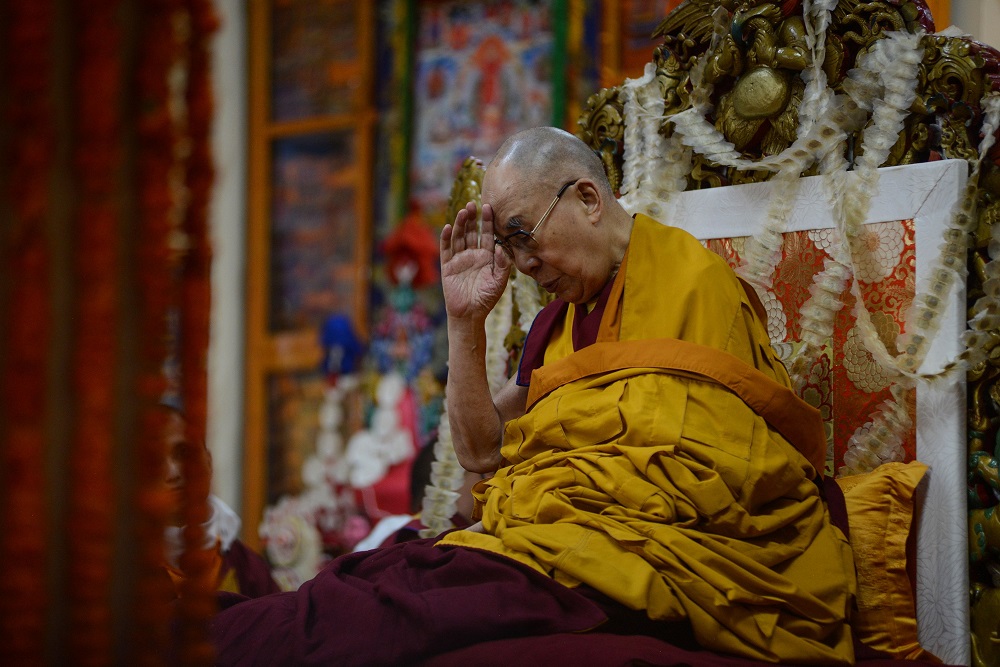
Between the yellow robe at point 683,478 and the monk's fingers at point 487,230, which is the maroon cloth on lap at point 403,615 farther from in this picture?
the monk's fingers at point 487,230

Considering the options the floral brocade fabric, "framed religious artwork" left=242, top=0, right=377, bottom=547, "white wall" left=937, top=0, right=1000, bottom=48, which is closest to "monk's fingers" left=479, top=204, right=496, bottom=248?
the floral brocade fabric

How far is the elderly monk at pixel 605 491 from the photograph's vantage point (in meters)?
1.56

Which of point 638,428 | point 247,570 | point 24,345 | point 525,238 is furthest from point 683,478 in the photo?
point 247,570

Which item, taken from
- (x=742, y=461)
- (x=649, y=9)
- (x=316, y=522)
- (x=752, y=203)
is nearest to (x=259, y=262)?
(x=316, y=522)

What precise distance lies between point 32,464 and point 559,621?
3.32 ft

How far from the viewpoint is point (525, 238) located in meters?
2.07

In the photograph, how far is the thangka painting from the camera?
5699 mm

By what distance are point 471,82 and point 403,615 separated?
483 centimetres

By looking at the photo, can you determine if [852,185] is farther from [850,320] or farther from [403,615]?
[403,615]

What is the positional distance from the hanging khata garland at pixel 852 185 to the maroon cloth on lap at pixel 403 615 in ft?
3.00

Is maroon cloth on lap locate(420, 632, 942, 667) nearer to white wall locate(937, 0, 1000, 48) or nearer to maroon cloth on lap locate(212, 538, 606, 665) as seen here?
maroon cloth on lap locate(212, 538, 606, 665)

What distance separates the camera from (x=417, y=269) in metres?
5.76

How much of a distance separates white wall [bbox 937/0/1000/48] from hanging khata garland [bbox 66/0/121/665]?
2.69 metres

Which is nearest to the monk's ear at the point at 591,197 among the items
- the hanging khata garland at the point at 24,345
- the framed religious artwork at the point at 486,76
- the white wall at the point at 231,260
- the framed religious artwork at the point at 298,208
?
the hanging khata garland at the point at 24,345
